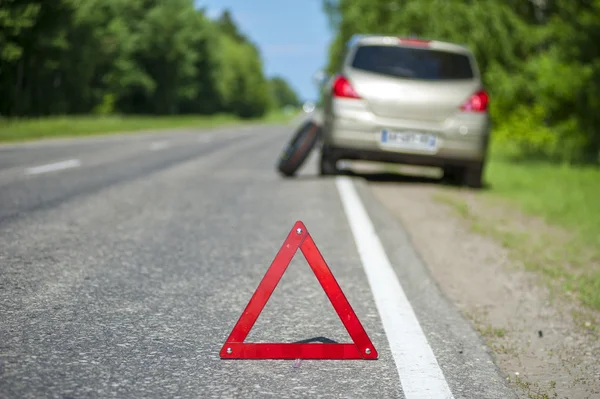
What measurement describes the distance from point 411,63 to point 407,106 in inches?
25.7

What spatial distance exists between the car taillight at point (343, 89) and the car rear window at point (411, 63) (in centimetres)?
29

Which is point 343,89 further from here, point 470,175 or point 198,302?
point 198,302

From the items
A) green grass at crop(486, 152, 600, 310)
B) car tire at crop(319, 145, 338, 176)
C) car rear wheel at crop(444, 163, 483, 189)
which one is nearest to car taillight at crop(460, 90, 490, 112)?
car rear wheel at crop(444, 163, 483, 189)

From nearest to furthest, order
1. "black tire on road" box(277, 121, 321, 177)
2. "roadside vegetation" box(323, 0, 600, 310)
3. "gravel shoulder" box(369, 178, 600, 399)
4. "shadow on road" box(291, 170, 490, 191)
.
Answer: "gravel shoulder" box(369, 178, 600, 399) < "roadside vegetation" box(323, 0, 600, 310) < "black tire on road" box(277, 121, 321, 177) < "shadow on road" box(291, 170, 490, 191)

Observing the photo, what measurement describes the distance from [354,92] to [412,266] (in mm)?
4976

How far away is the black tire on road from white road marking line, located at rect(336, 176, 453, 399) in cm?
457

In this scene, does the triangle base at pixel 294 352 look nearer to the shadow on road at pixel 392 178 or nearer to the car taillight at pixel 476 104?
the car taillight at pixel 476 104

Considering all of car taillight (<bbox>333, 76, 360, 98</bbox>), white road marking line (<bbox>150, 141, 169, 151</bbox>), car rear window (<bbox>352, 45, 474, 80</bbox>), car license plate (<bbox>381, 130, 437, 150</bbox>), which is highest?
car rear window (<bbox>352, 45, 474, 80</bbox>)

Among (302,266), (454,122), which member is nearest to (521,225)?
(454,122)

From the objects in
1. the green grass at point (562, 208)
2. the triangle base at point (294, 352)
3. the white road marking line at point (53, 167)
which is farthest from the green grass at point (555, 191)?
the white road marking line at point (53, 167)

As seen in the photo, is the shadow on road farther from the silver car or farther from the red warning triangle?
the red warning triangle

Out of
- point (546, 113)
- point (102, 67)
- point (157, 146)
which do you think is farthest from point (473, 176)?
point (102, 67)

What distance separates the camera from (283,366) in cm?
333

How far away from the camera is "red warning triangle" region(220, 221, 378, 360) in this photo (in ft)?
10.9
